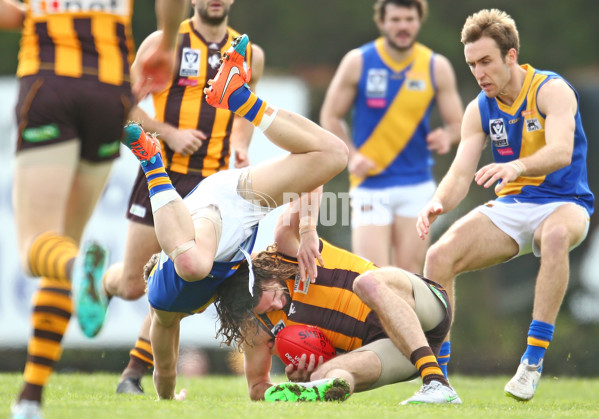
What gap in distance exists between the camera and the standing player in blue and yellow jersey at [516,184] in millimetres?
5258

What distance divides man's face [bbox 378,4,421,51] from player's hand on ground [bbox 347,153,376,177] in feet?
3.25

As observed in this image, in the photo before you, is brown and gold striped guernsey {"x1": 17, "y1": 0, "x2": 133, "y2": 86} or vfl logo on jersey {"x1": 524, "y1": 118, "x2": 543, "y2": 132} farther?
vfl logo on jersey {"x1": 524, "y1": 118, "x2": 543, "y2": 132}

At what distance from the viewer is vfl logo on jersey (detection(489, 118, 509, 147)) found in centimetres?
559

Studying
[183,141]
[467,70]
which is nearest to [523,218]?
[183,141]

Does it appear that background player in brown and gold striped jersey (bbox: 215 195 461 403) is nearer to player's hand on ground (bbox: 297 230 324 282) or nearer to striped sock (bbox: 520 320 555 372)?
player's hand on ground (bbox: 297 230 324 282)

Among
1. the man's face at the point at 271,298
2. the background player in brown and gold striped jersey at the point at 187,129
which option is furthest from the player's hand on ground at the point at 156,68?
the background player in brown and gold striped jersey at the point at 187,129

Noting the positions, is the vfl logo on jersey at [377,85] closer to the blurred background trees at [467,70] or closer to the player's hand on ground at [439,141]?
the player's hand on ground at [439,141]

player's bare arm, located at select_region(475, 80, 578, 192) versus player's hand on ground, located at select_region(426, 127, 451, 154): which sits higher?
player's bare arm, located at select_region(475, 80, 578, 192)

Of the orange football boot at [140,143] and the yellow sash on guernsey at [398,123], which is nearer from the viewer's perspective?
the orange football boot at [140,143]

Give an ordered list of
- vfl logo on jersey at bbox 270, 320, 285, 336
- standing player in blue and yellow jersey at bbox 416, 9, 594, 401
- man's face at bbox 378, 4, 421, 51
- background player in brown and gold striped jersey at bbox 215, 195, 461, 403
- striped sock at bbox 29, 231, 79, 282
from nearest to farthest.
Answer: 1. striped sock at bbox 29, 231, 79, 282
2. background player in brown and gold striped jersey at bbox 215, 195, 461, 403
3. vfl logo on jersey at bbox 270, 320, 285, 336
4. standing player in blue and yellow jersey at bbox 416, 9, 594, 401
5. man's face at bbox 378, 4, 421, 51

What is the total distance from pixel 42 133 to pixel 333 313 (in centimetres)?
213

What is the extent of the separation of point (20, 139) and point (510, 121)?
3120 mm

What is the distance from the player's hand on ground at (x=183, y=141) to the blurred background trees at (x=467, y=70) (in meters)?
3.07

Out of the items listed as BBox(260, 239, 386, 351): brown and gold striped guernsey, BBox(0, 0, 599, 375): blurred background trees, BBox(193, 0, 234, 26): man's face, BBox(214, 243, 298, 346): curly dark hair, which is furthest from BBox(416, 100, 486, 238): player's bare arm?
BBox(0, 0, 599, 375): blurred background trees
